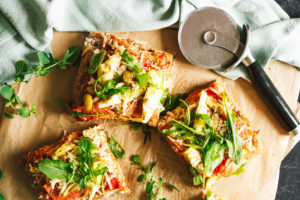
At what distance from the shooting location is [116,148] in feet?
13.2

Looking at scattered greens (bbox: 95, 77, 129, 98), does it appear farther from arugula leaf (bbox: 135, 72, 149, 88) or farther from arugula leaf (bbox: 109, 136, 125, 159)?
arugula leaf (bbox: 109, 136, 125, 159)

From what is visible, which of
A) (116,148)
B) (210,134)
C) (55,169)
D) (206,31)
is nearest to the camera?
(55,169)

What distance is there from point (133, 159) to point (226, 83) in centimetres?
170

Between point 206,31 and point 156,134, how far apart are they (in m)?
1.58

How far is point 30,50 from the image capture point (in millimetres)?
3969

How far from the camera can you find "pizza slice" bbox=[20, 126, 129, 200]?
348cm

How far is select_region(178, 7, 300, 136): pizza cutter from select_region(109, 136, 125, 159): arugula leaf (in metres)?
1.54

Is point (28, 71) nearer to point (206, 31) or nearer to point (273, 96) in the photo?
point (206, 31)

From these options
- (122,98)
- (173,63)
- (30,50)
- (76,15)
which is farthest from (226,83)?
(30,50)

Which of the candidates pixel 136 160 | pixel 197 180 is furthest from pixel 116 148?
pixel 197 180

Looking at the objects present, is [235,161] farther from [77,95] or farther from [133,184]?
[77,95]

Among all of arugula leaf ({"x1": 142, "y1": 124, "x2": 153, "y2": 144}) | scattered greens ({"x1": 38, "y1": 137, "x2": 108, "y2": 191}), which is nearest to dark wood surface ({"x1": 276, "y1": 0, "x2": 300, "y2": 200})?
arugula leaf ({"x1": 142, "y1": 124, "x2": 153, "y2": 144})

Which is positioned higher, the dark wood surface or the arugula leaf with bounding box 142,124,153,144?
the arugula leaf with bounding box 142,124,153,144

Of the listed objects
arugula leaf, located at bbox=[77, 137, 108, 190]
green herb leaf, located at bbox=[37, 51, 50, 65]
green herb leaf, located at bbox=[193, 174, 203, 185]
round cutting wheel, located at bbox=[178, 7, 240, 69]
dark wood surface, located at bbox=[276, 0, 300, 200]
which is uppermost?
green herb leaf, located at bbox=[37, 51, 50, 65]
